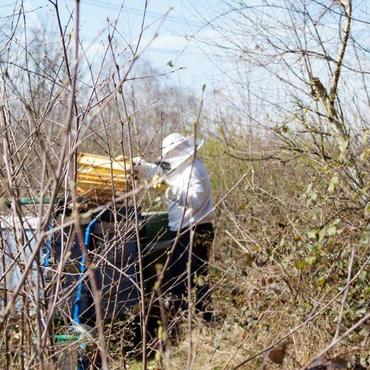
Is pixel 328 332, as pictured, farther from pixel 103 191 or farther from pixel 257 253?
pixel 103 191

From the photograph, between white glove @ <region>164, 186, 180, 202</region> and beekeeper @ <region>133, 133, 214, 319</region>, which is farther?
beekeeper @ <region>133, 133, 214, 319</region>

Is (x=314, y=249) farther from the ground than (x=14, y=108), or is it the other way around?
(x=14, y=108)

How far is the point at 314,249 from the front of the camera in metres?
5.16

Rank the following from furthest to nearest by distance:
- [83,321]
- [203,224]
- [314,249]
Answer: [203,224] → [83,321] → [314,249]

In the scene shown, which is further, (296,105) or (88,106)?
(296,105)

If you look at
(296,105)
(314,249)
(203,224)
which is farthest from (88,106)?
(203,224)

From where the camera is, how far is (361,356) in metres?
4.71

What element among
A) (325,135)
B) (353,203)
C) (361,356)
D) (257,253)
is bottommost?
(361,356)

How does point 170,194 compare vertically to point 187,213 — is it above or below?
above

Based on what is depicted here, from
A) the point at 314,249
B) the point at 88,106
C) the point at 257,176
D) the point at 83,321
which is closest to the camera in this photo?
the point at 88,106

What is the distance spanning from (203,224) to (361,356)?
9.67ft

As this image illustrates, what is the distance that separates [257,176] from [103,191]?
11.6 ft

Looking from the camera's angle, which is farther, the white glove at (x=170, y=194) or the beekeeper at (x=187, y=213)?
the beekeeper at (x=187, y=213)

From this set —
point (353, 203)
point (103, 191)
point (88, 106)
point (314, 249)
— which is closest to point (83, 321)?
point (103, 191)
